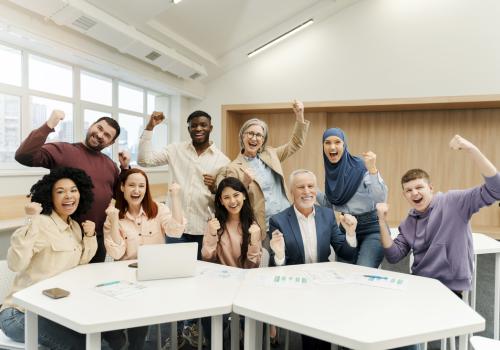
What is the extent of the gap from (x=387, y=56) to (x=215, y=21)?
7.60ft

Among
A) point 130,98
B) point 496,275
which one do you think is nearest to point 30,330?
point 496,275

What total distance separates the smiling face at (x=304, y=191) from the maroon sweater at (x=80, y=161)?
1.25 meters

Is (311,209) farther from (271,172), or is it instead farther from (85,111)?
(85,111)

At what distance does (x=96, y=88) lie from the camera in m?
4.78

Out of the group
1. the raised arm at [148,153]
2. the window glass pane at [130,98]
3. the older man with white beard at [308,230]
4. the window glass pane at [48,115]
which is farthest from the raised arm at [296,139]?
the window glass pane at [130,98]

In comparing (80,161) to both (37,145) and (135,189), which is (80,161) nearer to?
(37,145)

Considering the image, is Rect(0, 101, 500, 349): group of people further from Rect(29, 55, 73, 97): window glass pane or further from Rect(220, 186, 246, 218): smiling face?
Rect(29, 55, 73, 97): window glass pane

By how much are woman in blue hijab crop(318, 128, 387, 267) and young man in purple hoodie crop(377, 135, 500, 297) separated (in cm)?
18

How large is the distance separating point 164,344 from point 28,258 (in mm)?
1267

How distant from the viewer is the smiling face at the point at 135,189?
2283 millimetres

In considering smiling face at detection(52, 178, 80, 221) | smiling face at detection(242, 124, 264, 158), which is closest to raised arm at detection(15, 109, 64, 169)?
smiling face at detection(52, 178, 80, 221)

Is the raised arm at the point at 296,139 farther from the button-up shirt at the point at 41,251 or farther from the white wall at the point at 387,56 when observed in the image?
the white wall at the point at 387,56

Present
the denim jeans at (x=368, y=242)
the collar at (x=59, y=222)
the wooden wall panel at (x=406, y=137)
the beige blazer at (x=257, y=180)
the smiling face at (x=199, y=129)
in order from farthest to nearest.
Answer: the wooden wall panel at (x=406, y=137) < the smiling face at (x=199, y=129) < the beige blazer at (x=257, y=180) < the denim jeans at (x=368, y=242) < the collar at (x=59, y=222)

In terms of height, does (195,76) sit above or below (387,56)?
below
